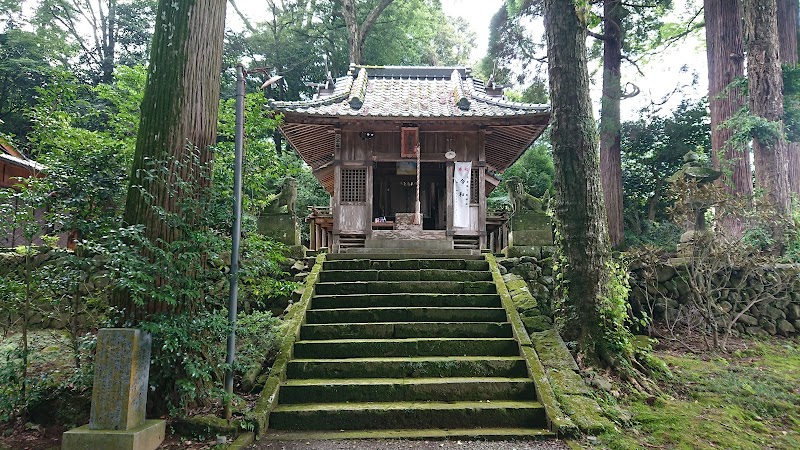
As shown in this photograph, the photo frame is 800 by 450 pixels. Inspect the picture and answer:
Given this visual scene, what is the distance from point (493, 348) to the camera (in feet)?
17.9

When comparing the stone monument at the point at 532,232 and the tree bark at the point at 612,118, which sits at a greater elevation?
the tree bark at the point at 612,118

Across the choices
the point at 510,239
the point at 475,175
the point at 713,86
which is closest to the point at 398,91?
the point at 475,175

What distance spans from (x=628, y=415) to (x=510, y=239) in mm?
3925

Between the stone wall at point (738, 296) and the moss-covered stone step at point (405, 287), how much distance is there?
312cm

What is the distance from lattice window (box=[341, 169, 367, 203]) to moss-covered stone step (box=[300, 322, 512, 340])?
180 inches

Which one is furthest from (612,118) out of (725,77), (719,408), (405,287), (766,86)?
(719,408)

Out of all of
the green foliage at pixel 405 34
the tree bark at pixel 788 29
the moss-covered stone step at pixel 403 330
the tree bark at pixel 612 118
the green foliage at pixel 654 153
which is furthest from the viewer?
the green foliage at pixel 405 34

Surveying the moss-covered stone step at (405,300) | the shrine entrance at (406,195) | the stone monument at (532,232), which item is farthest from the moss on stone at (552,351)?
the shrine entrance at (406,195)

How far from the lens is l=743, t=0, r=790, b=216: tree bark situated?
848 cm

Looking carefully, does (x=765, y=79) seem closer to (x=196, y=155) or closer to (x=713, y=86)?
(x=713, y=86)

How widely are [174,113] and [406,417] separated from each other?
384 cm

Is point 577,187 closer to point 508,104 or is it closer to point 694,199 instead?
point 694,199

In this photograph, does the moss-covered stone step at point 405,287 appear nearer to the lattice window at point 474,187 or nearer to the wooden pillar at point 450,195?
the wooden pillar at point 450,195

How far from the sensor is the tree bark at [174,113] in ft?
13.3
